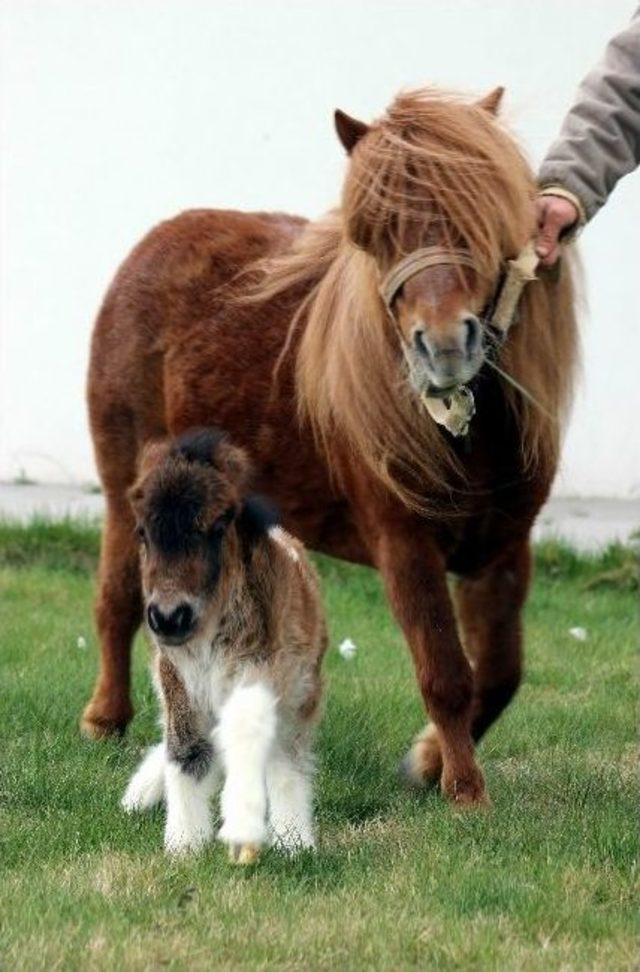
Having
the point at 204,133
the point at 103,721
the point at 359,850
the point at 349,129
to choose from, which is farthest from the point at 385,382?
the point at 204,133

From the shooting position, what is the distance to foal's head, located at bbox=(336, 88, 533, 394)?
16.2 feet

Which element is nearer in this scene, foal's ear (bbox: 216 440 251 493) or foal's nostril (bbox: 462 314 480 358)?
foal's nostril (bbox: 462 314 480 358)

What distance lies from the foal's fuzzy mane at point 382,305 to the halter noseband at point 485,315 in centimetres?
4

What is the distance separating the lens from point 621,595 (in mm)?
→ 9516

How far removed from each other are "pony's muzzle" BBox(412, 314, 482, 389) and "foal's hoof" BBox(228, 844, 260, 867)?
1.18 metres

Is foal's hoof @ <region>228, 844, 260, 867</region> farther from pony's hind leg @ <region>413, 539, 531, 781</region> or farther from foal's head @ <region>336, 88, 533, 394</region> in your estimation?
pony's hind leg @ <region>413, 539, 531, 781</region>

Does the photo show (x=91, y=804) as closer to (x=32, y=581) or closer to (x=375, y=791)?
(x=375, y=791)

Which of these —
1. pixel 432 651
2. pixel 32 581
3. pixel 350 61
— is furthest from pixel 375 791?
pixel 350 61

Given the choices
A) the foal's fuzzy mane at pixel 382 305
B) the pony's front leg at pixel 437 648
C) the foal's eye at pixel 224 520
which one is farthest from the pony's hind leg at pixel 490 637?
the foal's eye at pixel 224 520

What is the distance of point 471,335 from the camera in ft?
15.9

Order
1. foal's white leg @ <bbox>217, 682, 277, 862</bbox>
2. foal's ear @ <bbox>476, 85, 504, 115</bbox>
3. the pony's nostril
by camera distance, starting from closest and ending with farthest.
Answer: foal's white leg @ <bbox>217, 682, 277, 862</bbox> < the pony's nostril < foal's ear @ <bbox>476, 85, 504, 115</bbox>

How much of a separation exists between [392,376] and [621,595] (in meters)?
4.31

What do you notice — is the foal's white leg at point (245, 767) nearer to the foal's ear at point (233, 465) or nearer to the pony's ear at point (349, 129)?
the foal's ear at point (233, 465)

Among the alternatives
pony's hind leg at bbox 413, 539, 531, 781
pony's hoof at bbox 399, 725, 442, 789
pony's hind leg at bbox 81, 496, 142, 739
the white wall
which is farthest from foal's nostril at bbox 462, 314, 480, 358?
the white wall
